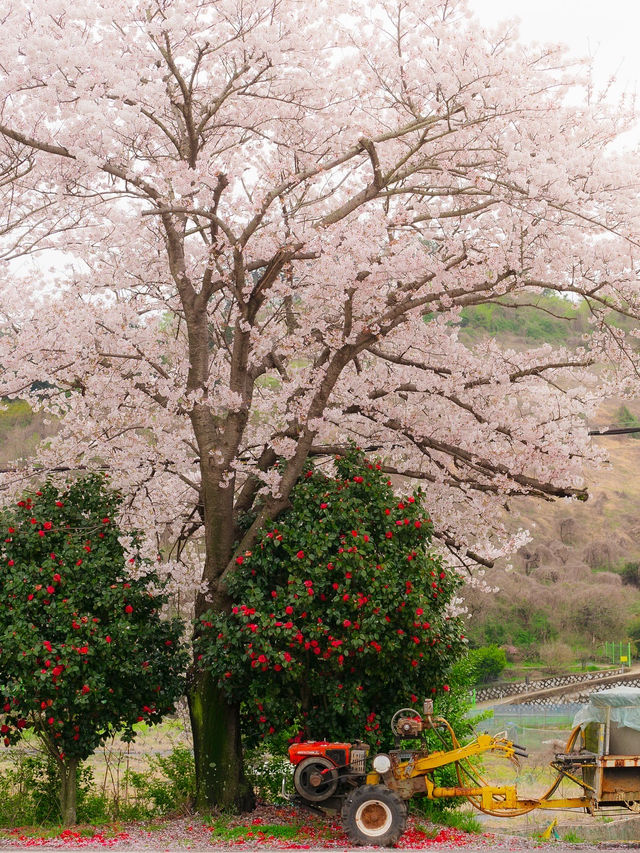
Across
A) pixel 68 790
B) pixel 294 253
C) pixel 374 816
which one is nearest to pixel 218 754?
pixel 68 790

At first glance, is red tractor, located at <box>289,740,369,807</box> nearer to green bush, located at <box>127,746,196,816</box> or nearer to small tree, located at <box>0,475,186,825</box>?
small tree, located at <box>0,475,186,825</box>

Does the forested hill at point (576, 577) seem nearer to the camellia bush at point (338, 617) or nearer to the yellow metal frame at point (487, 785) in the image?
the camellia bush at point (338, 617)

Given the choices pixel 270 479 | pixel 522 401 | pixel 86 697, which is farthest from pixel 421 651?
pixel 522 401

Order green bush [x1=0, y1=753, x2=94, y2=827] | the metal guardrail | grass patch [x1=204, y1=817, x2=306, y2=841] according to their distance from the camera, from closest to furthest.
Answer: grass patch [x1=204, y1=817, x2=306, y2=841]
green bush [x1=0, y1=753, x2=94, y2=827]
the metal guardrail

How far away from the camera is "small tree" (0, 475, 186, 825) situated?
7793 mm

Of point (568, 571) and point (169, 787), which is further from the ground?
point (568, 571)

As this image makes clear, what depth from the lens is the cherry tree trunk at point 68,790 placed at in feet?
28.1

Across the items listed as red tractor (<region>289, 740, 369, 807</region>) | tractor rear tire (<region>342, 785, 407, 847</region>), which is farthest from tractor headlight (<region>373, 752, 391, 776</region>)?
red tractor (<region>289, 740, 369, 807</region>)

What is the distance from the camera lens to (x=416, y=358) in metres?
10.3

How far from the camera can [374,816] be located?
6977 mm

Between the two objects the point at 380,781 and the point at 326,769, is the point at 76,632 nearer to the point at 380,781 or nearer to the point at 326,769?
the point at 326,769

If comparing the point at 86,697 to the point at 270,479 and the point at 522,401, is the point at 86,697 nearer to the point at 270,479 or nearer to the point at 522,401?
the point at 270,479

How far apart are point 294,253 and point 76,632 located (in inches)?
177

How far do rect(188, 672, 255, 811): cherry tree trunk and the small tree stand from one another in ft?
1.30
